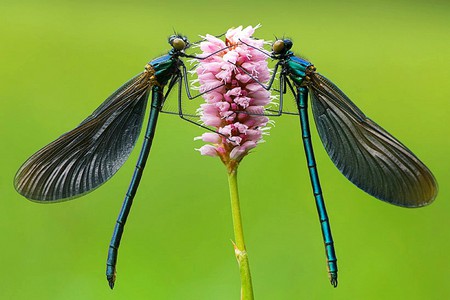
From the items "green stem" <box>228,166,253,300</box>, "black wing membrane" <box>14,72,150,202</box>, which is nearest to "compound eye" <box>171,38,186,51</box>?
"black wing membrane" <box>14,72,150,202</box>

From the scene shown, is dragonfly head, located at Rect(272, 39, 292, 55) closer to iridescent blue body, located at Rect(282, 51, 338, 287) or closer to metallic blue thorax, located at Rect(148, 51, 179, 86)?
iridescent blue body, located at Rect(282, 51, 338, 287)

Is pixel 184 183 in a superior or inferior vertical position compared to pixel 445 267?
superior

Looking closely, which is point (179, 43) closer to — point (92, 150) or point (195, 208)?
point (92, 150)

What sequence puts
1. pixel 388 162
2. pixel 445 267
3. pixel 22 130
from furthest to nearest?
pixel 22 130 → pixel 445 267 → pixel 388 162

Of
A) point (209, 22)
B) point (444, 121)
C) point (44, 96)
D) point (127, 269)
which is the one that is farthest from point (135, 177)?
point (209, 22)

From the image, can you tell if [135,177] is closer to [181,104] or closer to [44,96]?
[181,104]

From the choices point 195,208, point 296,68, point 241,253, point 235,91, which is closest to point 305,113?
point 296,68

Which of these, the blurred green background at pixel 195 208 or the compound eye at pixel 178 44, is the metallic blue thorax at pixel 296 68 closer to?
the compound eye at pixel 178 44
